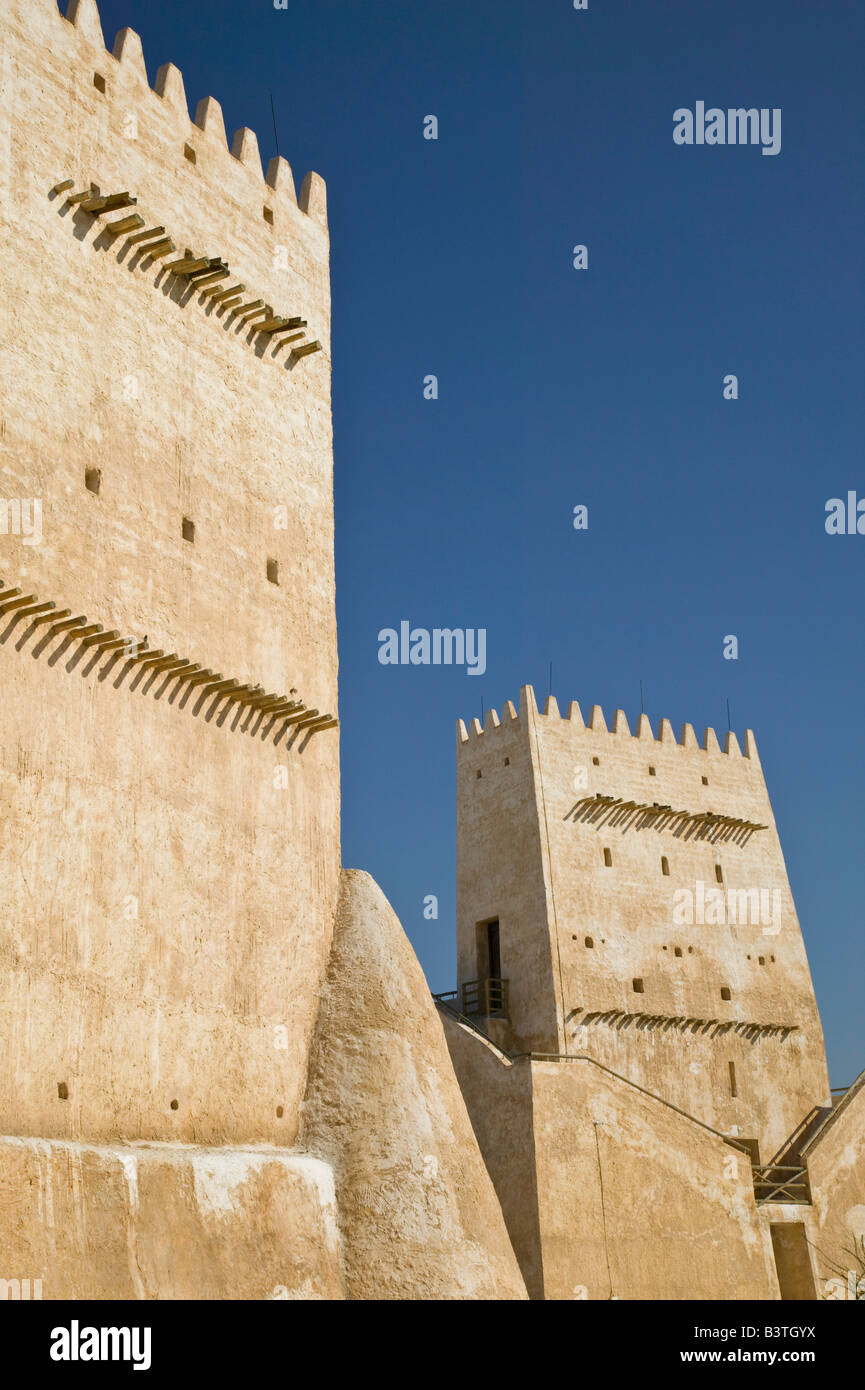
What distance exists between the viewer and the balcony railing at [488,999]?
2588 cm

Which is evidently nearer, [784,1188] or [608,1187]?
[608,1187]

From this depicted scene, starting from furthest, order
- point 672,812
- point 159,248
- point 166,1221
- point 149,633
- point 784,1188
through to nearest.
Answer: point 672,812, point 784,1188, point 159,248, point 149,633, point 166,1221

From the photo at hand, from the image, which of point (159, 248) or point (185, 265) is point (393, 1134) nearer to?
point (185, 265)

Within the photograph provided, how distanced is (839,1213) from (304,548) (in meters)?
14.9

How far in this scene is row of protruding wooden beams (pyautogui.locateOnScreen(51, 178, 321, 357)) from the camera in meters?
13.3

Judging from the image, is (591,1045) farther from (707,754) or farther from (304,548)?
(304,548)

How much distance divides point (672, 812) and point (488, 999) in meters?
5.11

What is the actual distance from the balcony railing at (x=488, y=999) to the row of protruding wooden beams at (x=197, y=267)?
1354cm

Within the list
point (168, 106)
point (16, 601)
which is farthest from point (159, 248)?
point (16, 601)

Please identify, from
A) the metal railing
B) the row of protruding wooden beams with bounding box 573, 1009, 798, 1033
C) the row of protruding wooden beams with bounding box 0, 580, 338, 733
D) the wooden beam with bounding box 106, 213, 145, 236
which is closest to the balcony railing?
the row of protruding wooden beams with bounding box 573, 1009, 798, 1033

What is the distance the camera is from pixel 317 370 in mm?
16047

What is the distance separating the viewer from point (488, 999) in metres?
25.8
